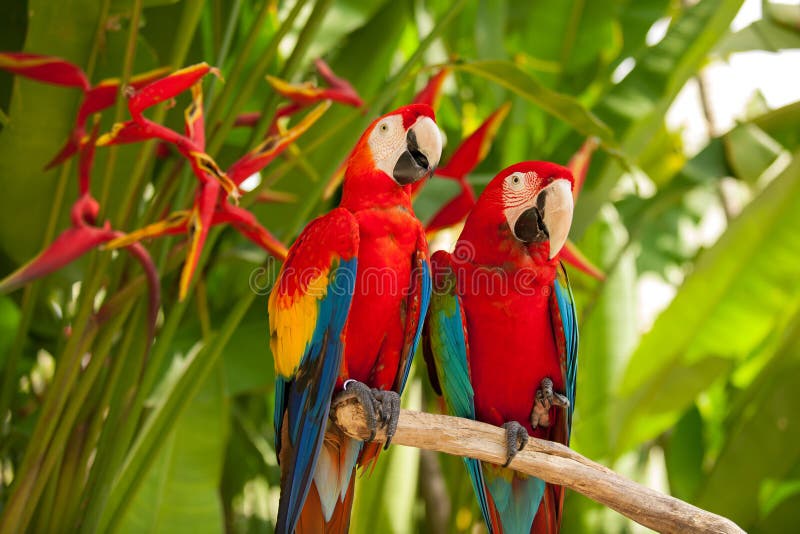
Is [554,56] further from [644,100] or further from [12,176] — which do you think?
[12,176]

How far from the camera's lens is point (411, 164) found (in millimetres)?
471

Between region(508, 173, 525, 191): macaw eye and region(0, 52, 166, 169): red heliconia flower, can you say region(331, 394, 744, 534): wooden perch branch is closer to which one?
region(508, 173, 525, 191): macaw eye

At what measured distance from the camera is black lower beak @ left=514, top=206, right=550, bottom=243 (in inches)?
19.2

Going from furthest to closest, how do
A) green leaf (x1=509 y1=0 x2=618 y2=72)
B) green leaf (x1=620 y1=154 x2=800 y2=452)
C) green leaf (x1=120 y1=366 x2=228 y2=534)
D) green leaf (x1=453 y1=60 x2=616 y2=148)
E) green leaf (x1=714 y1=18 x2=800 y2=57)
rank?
green leaf (x1=509 y1=0 x2=618 y2=72) < green leaf (x1=714 y1=18 x2=800 y2=57) < green leaf (x1=620 y1=154 x2=800 y2=452) < green leaf (x1=120 y1=366 x2=228 y2=534) < green leaf (x1=453 y1=60 x2=616 y2=148)

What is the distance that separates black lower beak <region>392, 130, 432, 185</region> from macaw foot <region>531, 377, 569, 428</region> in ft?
0.62

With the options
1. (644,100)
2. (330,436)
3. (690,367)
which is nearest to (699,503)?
(690,367)

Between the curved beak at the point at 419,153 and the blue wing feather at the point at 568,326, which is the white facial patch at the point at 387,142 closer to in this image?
the curved beak at the point at 419,153

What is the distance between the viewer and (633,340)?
1236 millimetres

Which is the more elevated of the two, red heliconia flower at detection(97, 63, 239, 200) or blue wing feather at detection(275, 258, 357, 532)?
red heliconia flower at detection(97, 63, 239, 200)

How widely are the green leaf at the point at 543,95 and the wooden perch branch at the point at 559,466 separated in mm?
284

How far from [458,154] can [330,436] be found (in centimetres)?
37

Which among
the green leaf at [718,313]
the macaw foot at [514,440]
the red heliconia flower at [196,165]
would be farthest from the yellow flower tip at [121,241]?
the green leaf at [718,313]

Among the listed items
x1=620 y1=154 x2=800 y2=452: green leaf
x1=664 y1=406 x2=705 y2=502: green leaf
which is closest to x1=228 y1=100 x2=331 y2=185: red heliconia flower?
x1=620 y1=154 x2=800 y2=452: green leaf

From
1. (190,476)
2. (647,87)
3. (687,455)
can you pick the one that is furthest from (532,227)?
(687,455)
